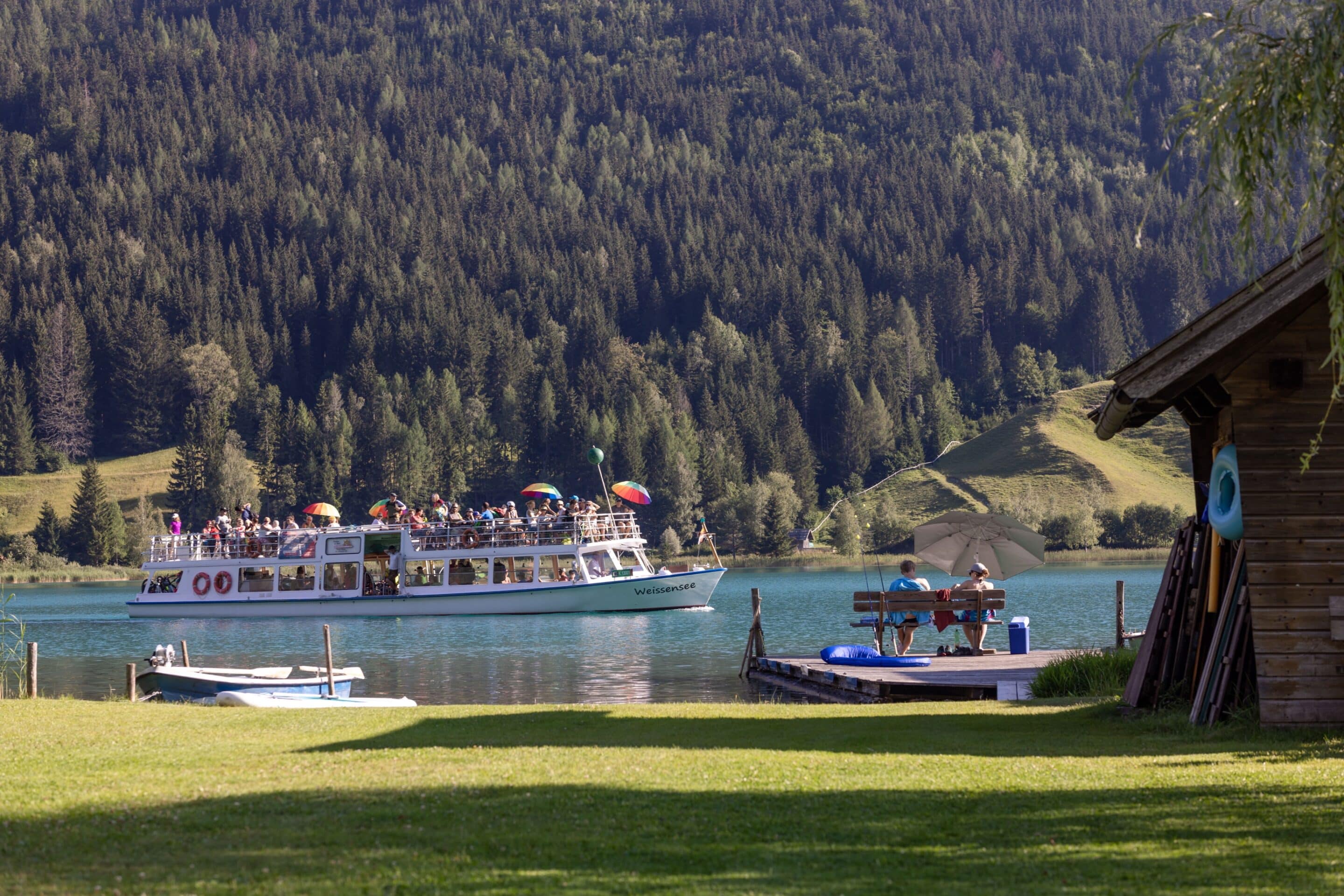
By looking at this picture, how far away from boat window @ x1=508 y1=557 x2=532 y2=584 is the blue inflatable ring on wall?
147 feet

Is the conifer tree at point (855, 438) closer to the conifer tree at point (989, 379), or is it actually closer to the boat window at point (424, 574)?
the conifer tree at point (989, 379)

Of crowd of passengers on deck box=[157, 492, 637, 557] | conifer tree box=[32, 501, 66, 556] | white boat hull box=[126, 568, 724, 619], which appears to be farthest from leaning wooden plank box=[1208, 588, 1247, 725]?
conifer tree box=[32, 501, 66, 556]

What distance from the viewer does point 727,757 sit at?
38.7 feet

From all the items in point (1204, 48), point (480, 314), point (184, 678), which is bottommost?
point (184, 678)

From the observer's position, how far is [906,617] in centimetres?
2498

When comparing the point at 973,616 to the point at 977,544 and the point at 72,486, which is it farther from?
the point at 72,486

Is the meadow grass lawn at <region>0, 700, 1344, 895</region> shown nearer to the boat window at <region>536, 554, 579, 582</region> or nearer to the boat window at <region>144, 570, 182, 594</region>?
the boat window at <region>536, 554, 579, 582</region>

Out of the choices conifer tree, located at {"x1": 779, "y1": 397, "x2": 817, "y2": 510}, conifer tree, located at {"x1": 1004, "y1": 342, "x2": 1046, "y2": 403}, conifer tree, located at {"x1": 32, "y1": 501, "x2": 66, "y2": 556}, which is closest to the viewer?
conifer tree, located at {"x1": 32, "y1": 501, "x2": 66, "y2": 556}

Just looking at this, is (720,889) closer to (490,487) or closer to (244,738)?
(244,738)

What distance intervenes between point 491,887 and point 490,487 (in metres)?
148

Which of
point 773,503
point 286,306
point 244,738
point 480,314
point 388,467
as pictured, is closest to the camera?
point 244,738

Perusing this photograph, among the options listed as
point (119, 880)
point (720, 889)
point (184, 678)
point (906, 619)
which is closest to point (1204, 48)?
point (720, 889)

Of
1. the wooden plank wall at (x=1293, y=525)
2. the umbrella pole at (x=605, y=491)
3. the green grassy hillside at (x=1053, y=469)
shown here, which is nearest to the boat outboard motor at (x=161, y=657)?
the wooden plank wall at (x=1293, y=525)

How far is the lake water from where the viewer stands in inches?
1126
